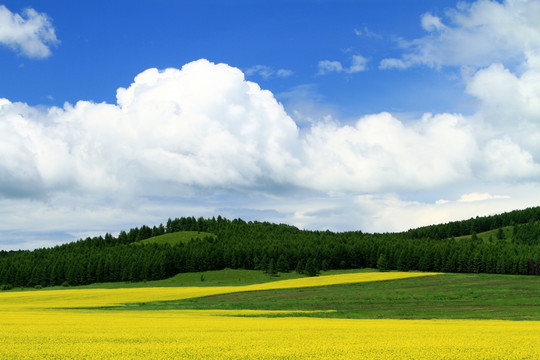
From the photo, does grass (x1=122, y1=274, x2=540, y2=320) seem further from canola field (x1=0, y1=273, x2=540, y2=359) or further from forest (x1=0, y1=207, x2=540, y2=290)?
forest (x1=0, y1=207, x2=540, y2=290)

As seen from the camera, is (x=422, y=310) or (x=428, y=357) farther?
(x=422, y=310)

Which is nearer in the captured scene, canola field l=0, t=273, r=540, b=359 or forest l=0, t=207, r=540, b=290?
canola field l=0, t=273, r=540, b=359

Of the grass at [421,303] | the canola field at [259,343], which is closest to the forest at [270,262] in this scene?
the grass at [421,303]

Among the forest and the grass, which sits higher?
the forest

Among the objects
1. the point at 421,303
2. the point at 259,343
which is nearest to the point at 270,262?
the point at 421,303

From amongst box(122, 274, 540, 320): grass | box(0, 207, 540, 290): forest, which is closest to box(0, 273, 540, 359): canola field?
box(122, 274, 540, 320): grass

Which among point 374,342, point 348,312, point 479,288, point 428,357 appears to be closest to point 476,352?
point 428,357

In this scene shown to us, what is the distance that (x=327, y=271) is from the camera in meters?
158

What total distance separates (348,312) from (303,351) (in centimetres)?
3115

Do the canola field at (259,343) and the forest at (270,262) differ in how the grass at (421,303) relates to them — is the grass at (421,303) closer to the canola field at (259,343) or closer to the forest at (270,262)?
the canola field at (259,343)

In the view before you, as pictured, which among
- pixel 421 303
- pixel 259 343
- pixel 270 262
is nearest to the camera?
pixel 259 343

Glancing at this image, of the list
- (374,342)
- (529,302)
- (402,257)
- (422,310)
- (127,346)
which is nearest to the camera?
(127,346)

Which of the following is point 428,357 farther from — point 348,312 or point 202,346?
point 348,312

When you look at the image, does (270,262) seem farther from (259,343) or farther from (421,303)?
(259,343)
